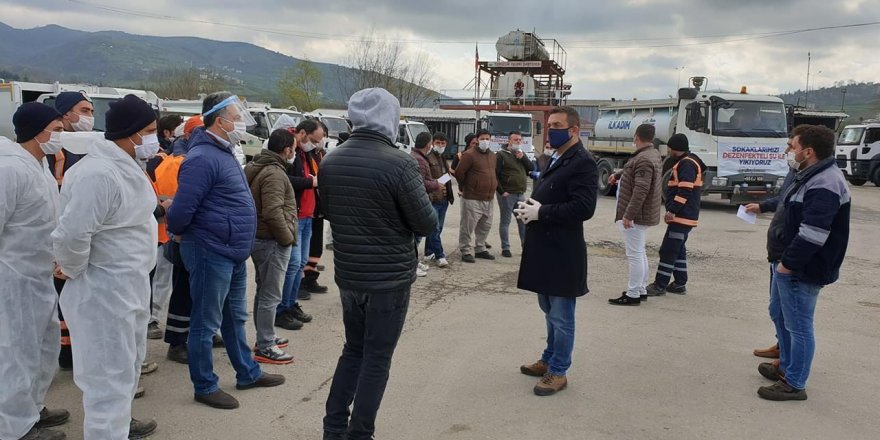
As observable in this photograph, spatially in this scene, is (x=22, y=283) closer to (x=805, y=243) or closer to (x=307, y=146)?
(x=307, y=146)

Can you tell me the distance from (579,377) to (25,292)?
11.9 ft

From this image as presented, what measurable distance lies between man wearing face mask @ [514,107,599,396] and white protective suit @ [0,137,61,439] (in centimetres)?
289

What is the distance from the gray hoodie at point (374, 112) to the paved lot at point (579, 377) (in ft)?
6.00

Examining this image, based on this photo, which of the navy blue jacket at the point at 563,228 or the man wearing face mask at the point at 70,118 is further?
the man wearing face mask at the point at 70,118

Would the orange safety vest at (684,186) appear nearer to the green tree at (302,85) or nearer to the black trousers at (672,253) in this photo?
the black trousers at (672,253)

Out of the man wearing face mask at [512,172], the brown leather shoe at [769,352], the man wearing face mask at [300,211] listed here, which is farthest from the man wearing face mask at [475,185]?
the brown leather shoe at [769,352]

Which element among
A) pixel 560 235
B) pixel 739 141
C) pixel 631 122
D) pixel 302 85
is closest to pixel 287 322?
pixel 560 235

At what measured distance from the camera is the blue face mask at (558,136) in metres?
4.12

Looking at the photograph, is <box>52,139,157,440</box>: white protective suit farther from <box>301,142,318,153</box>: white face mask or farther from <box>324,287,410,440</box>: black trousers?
<box>301,142,318,153</box>: white face mask

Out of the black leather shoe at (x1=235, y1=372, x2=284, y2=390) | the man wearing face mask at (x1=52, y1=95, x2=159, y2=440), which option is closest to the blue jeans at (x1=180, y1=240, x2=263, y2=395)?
the black leather shoe at (x1=235, y1=372, x2=284, y2=390)

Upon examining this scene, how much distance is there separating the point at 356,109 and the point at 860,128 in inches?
1095

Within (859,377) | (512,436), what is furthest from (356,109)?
(859,377)

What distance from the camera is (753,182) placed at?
14250 millimetres

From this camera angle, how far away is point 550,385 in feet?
13.5
